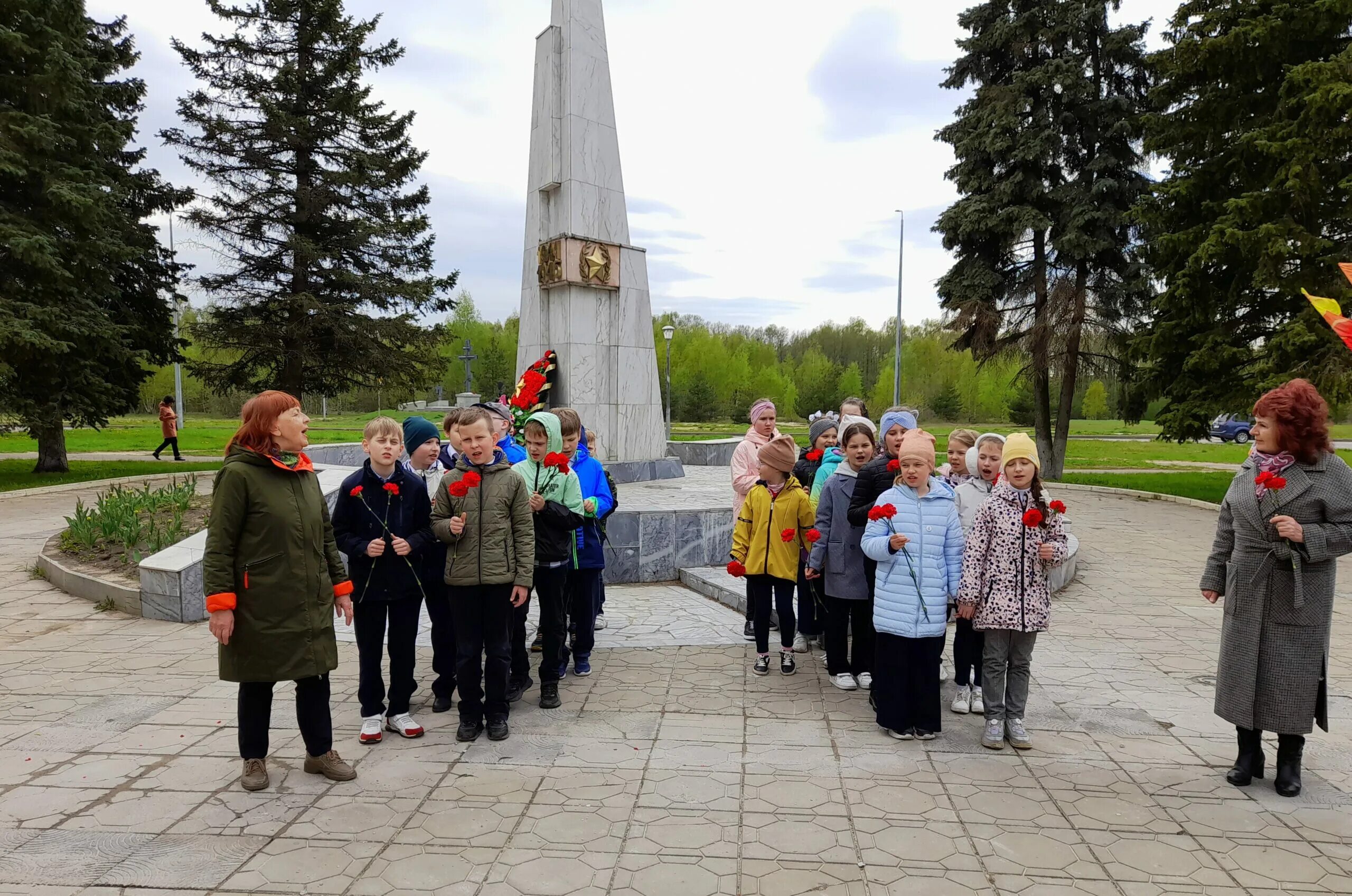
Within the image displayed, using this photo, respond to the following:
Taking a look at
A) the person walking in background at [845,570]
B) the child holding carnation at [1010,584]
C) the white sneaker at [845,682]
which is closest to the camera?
the child holding carnation at [1010,584]

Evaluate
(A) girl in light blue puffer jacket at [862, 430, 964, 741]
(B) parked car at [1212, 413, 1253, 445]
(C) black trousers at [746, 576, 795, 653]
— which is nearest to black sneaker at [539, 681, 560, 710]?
(C) black trousers at [746, 576, 795, 653]

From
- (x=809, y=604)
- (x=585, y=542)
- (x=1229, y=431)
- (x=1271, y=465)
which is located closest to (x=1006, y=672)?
(x=1271, y=465)

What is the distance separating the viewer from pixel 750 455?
19.8 feet

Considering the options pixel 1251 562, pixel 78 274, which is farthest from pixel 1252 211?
pixel 78 274

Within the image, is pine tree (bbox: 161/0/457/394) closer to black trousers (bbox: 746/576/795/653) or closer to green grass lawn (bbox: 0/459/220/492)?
green grass lawn (bbox: 0/459/220/492)

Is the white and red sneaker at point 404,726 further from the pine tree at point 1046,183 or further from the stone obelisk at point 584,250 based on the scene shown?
the pine tree at point 1046,183

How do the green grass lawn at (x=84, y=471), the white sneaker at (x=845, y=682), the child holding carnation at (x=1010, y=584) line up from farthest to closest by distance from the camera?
the green grass lawn at (x=84, y=471)
the white sneaker at (x=845, y=682)
the child holding carnation at (x=1010, y=584)

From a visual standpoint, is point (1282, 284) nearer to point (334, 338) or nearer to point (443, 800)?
point (443, 800)

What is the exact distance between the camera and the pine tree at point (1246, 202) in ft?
40.4

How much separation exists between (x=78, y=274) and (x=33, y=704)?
13926 mm

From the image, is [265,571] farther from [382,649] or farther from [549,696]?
[549,696]

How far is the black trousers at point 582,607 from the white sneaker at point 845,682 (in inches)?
62.0

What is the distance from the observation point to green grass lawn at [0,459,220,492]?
1536cm

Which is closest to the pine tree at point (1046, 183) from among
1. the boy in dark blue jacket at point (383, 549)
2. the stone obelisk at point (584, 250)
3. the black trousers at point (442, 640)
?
the stone obelisk at point (584, 250)
